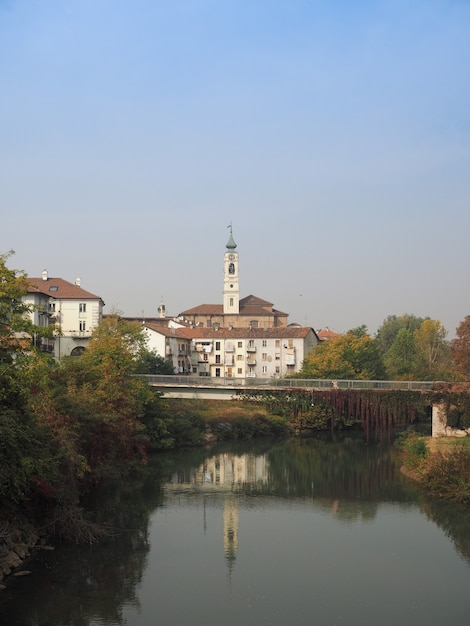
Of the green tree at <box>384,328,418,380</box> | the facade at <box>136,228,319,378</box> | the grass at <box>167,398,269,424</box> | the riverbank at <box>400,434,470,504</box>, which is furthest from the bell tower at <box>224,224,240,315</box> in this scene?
the riverbank at <box>400,434,470,504</box>

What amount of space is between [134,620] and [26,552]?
19.7 ft

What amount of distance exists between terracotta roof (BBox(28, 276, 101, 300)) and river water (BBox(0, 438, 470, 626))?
36801 mm

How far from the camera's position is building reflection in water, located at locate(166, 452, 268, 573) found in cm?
3006

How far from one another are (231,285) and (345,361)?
53748mm

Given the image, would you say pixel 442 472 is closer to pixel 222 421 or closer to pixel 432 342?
pixel 222 421

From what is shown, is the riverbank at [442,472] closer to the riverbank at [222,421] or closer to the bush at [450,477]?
the bush at [450,477]

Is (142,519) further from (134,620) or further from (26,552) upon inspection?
(134,620)

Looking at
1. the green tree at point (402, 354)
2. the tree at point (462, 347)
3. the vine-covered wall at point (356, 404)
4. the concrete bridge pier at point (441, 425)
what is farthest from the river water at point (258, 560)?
A: the green tree at point (402, 354)

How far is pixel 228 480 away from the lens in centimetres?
3953

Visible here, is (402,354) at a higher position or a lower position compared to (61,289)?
lower

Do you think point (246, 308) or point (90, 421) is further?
point (246, 308)

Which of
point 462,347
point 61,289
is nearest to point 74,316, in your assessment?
point 61,289

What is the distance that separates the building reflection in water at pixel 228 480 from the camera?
3006 centimetres

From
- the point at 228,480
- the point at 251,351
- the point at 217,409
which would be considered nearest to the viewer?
the point at 228,480
